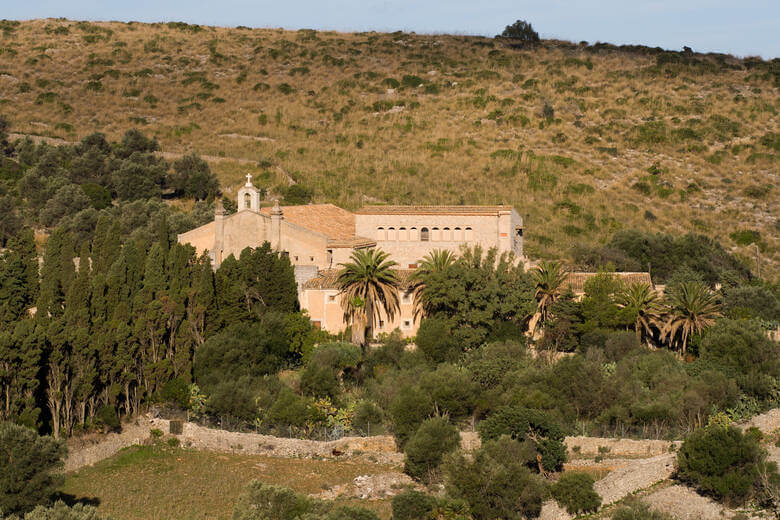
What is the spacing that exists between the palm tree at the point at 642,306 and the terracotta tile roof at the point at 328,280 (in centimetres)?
975

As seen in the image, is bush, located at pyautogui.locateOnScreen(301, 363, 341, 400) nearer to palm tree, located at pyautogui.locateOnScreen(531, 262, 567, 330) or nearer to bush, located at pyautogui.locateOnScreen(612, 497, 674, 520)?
palm tree, located at pyautogui.locateOnScreen(531, 262, 567, 330)

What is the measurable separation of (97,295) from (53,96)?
6323cm

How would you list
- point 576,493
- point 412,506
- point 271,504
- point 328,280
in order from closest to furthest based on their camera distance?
point 271,504, point 412,506, point 576,493, point 328,280

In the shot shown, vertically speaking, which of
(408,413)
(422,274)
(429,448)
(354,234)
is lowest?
(429,448)

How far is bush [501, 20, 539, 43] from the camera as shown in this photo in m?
125

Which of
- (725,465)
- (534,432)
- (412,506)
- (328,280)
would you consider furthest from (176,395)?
(725,465)

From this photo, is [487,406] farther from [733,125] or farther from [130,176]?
[733,125]

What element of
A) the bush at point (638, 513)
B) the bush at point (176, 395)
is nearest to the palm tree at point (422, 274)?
the bush at point (176, 395)

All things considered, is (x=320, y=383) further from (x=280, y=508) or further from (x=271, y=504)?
(x=280, y=508)

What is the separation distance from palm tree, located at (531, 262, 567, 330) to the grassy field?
1485cm

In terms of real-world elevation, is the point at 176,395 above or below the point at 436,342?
below

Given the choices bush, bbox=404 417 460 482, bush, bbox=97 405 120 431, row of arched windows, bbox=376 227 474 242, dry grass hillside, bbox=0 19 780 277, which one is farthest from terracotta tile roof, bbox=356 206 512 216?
bush, bbox=97 405 120 431

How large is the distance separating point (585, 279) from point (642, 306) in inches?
156

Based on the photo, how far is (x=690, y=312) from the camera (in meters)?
47.1
